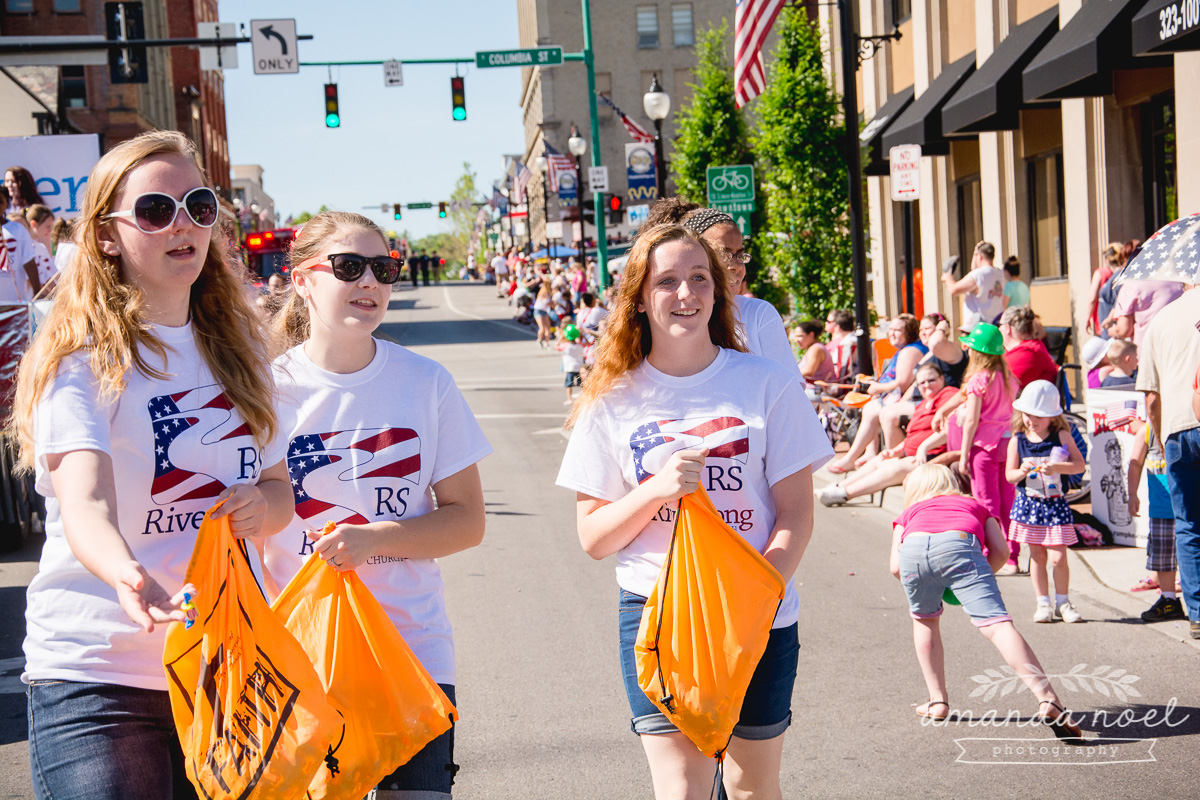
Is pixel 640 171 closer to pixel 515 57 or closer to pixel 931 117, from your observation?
pixel 515 57

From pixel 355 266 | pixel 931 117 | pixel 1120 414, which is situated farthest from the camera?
pixel 931 117

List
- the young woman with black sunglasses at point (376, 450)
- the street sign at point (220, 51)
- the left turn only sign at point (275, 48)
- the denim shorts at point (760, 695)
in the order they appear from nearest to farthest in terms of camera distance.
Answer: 1. the young woman with black sunglasses at point (376, 450)
2. the denim shorts at point (760, 695)
3. the street sign at point (220, 51)
4. the left turn only sign at point (275, 48)

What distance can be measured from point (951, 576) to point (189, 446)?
3.73 m

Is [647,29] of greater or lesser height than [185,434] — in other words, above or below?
above

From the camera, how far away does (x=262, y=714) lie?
2.45 m

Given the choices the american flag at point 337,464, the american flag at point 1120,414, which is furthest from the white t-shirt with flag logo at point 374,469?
the american flag at point 1120,414

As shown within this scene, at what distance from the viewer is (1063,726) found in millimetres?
5141

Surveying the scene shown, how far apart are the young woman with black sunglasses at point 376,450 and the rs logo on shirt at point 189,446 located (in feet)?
1.01

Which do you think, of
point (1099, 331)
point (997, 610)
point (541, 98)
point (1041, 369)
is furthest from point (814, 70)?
point (541, 98)

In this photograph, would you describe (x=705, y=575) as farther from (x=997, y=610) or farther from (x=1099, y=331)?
(x=1099, y=331)

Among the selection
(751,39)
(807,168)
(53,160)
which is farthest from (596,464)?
(53,160)

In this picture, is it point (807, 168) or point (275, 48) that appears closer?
point (807, 168)

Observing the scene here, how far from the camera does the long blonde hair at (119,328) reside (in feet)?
8.34

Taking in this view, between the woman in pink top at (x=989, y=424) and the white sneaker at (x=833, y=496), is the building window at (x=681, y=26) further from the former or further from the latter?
Result: the woman in pink top at (x=989, y=424)
